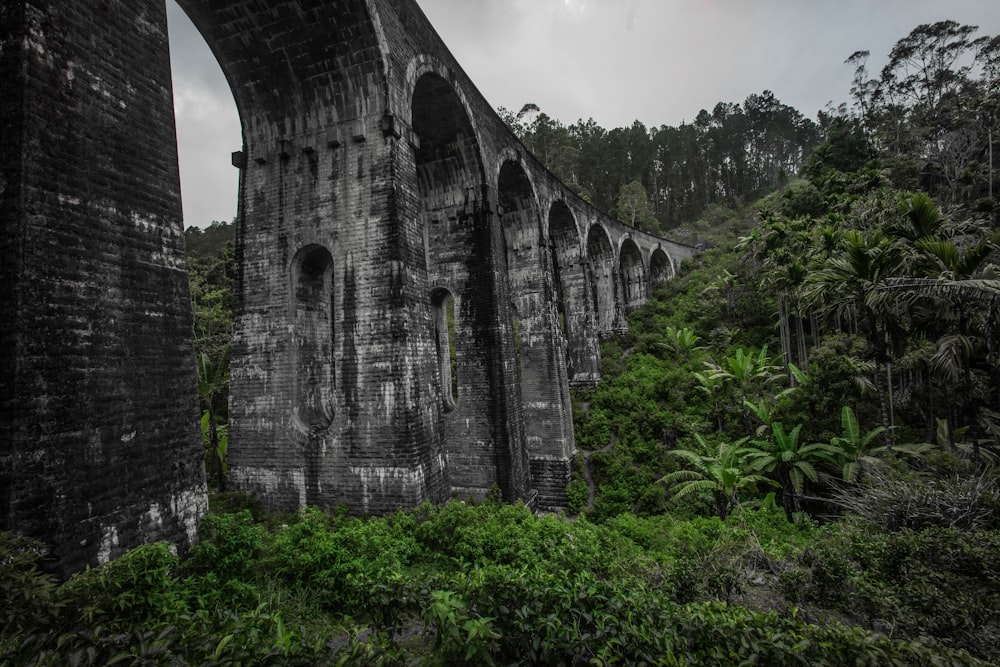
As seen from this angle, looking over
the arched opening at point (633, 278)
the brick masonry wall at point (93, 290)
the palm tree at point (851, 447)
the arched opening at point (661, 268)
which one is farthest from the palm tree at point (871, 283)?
the arched opening at point (661, 268)

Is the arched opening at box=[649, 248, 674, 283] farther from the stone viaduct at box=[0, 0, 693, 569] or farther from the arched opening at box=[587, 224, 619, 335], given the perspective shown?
the stone viaduct at box=[0, 0, 693, 569]

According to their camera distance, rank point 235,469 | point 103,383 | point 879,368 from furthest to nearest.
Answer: point 879,368 < point 235,469 < point 103,383

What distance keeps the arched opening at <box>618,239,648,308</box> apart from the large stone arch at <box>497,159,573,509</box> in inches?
587

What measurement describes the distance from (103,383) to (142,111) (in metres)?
2.56

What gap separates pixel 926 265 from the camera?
7922mm

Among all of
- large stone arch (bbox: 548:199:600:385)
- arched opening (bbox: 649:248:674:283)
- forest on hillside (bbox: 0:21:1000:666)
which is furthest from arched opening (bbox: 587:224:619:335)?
arched opening (bbox: 649:248:674:283)

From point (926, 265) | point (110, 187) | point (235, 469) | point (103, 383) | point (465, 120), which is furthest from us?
point (465, 120)

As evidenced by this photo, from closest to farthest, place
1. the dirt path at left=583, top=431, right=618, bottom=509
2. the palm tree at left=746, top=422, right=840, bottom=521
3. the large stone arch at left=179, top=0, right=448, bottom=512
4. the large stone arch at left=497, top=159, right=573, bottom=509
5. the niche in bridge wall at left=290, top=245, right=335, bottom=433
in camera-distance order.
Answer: the large stone arch at left=179, top=0, right=448, bottom=512 < the niche in bridge wall at left=290, top=245, right=335, bottom=433 < the palm tree at left=746, top=422, right=840, bottom=521 < the dirt path at left=583, top=431, right=618, bottom=509 < the large stone arch at left=497, top=159, right=573, bottom=509

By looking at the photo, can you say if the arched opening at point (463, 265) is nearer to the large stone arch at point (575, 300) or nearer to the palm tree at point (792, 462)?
the palm tree at point (792, 462)

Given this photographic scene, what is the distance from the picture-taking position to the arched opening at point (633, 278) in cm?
2736

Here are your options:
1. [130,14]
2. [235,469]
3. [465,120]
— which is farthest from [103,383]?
[465,120]

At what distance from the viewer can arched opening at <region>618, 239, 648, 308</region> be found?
89.8ft

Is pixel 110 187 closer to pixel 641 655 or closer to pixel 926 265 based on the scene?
pixel 641 655

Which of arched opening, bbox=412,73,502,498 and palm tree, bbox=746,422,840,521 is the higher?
arched opening, bbox=412,73,502,498
